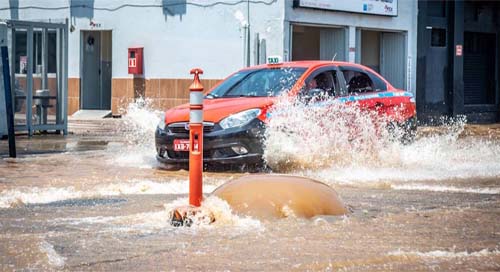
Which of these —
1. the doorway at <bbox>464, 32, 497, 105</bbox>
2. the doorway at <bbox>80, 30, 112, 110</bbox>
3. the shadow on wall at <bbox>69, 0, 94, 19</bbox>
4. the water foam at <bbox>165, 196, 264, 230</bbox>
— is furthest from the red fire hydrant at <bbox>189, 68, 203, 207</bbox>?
the doorway at <bbox>464, 32, 497, 105</bbox>

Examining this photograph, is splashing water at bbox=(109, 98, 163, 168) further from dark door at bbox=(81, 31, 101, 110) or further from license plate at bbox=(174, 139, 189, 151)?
dark door at bbox=(81, 31, 101, 110)

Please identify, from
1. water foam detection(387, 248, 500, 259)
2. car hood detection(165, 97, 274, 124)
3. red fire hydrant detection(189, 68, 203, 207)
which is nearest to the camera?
water foam detection(387, 248, 500, 259)

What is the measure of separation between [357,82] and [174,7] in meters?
10.8

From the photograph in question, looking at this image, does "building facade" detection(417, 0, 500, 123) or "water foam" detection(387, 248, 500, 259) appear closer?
"water foam" detection(387, 248, 500, 259)

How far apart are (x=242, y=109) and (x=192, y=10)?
38.3ft

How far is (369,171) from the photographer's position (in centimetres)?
1126

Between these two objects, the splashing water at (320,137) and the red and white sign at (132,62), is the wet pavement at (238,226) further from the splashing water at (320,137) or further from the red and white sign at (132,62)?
the red and white sign at (132,62)

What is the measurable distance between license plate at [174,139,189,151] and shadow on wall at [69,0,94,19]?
46.3 feet

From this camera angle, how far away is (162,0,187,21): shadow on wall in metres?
22.4

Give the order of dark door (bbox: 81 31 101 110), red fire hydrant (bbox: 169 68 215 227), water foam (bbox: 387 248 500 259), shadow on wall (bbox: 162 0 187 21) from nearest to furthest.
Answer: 1. water foam (bbox: 387 248 500 259)
2. red fire hydrant (bbox: 169 68 215 227)
3. shadow on wall (bbox: 162 0 187 21)
4. dark door (bbox: 81 31 101 110)

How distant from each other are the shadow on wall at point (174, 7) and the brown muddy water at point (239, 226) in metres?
11.4

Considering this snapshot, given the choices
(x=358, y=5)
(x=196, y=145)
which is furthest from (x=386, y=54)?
(x=196, y=145)

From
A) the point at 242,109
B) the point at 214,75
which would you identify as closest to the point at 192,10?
the point at 214,75

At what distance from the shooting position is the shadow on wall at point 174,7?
73.5 ft
